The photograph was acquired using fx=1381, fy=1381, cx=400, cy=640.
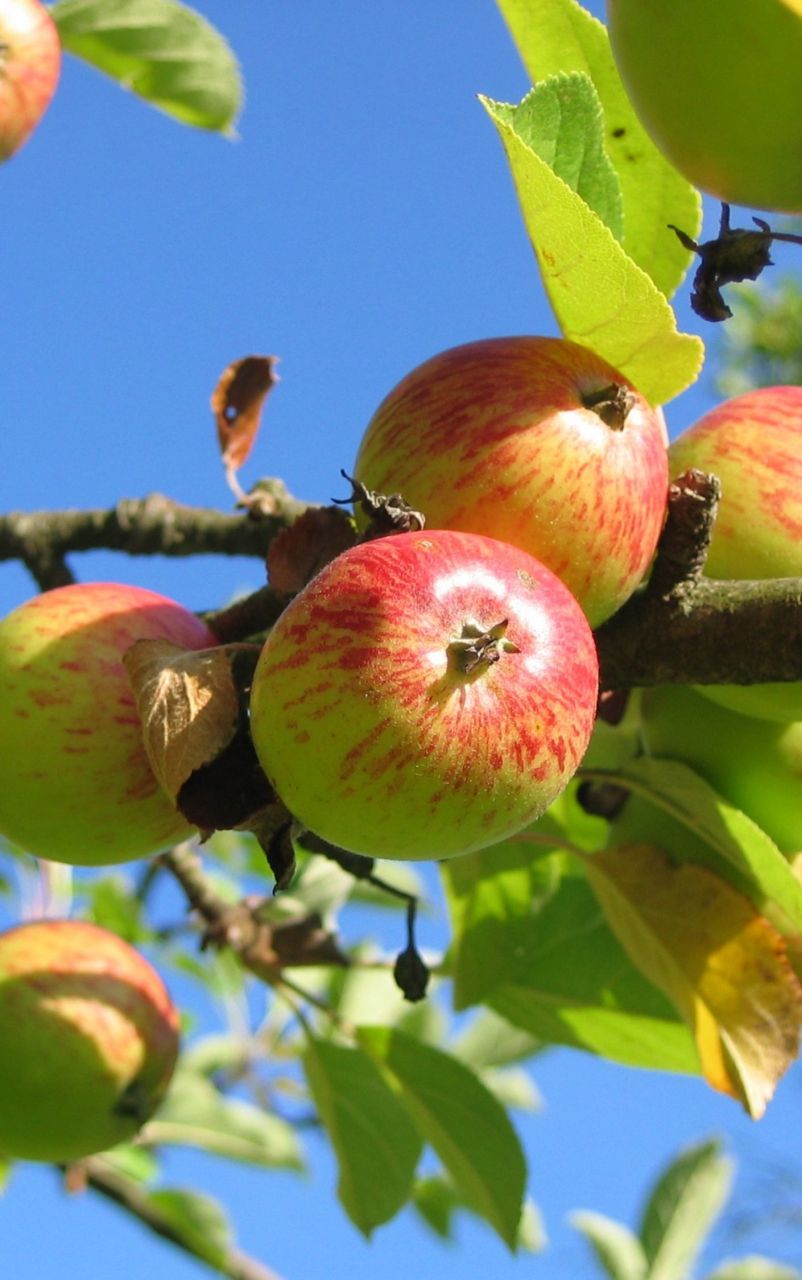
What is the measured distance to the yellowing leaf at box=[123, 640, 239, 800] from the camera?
0.97 meters

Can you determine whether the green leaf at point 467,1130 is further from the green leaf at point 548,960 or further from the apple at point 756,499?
the apple at point 756,499

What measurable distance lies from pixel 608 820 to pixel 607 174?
755mm

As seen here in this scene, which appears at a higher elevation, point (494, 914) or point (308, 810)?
point (308, 810)

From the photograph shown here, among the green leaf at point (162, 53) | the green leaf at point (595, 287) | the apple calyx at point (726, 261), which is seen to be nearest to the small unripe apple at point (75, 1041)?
the green leaf at point (595, 287)

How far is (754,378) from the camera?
7477 millimetres

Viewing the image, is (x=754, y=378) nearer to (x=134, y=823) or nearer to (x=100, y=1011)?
(x=100, y=1011)

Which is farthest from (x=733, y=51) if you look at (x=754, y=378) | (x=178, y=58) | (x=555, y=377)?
(x=754, y=378)

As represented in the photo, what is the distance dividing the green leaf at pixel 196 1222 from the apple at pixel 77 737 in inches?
60.4

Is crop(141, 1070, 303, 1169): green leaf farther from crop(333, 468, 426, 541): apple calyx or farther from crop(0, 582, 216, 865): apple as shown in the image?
crop(333, 468, 426, 541): apple calyx

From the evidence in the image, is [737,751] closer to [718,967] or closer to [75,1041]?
[718,967]

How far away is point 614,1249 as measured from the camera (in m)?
3.03

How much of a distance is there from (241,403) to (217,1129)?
5.89ft

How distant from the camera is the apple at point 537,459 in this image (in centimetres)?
106

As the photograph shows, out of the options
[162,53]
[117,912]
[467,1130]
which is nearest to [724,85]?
[467,1130]
